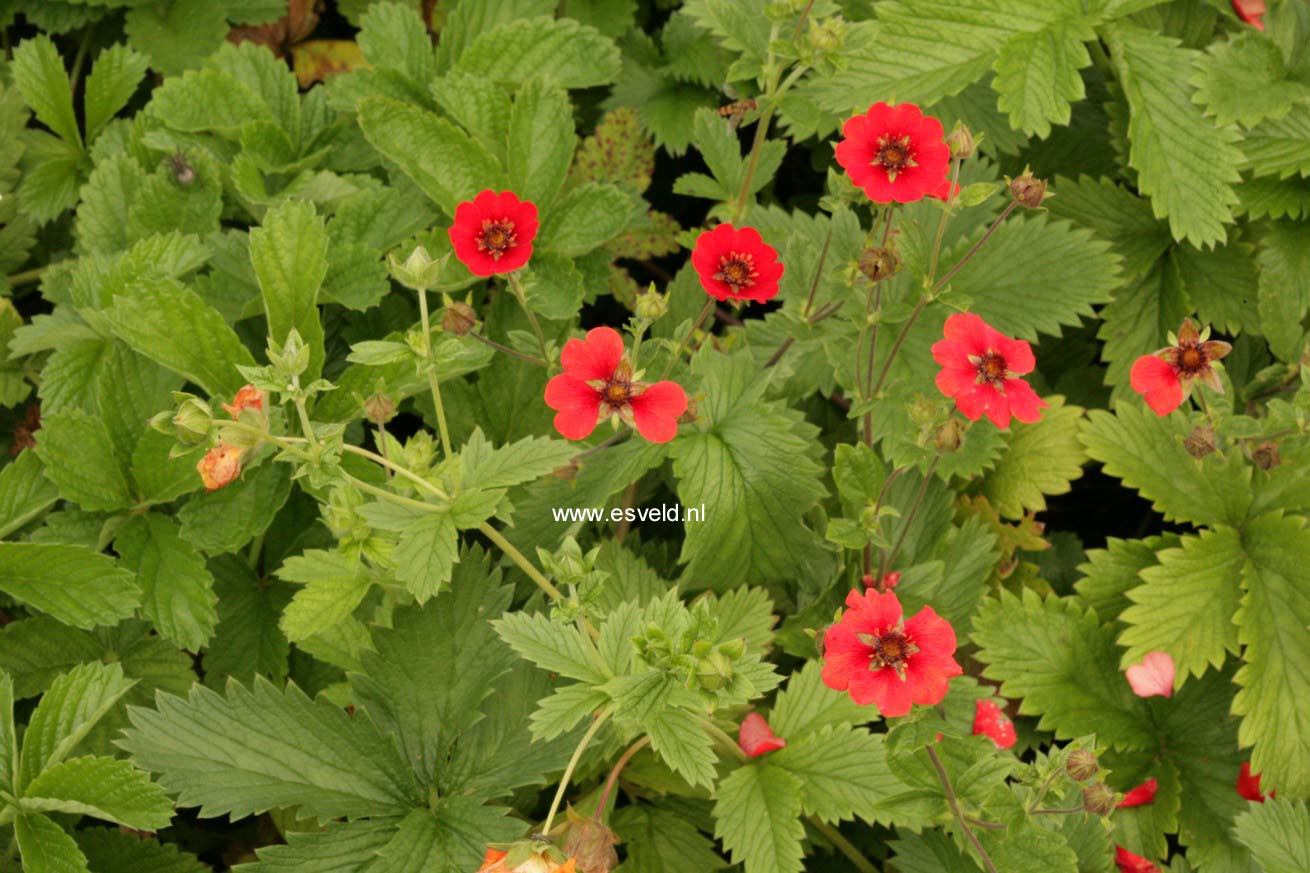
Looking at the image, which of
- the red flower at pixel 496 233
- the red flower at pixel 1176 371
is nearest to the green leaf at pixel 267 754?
the red flower at pixel 496 233

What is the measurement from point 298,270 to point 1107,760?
4.76 ft

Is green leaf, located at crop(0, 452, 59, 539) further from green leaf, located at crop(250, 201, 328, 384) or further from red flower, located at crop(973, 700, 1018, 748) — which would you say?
red flower, located at crop(973, 700, 1018, 748)

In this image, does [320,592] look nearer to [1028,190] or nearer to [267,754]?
[267,754]

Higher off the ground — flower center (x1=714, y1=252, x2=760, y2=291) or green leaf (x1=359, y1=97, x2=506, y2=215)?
green leaf (x1=359, y1=97, x2=506, y2=215)

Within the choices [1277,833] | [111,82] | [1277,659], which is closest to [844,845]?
[1277,833]

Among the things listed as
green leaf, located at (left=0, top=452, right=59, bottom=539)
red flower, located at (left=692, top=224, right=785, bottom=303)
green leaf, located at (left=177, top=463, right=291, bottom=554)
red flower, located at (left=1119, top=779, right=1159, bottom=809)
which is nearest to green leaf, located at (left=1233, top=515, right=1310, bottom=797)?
red flower, located at (left=1119, top=779, right=1159, bottom=809)

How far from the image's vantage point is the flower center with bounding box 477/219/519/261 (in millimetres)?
1531

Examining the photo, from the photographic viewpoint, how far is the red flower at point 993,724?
1626mm

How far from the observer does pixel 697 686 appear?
1211 mm

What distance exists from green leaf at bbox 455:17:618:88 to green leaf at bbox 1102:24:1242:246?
0.91 metres

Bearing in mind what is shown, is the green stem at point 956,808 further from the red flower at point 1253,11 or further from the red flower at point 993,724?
the red flower at point 1253,11

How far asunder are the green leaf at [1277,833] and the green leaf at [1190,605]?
214 mm

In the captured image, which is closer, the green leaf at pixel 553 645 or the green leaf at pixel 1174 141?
the green leaf at pixel 553 645

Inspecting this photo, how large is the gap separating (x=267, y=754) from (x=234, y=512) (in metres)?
0.36
